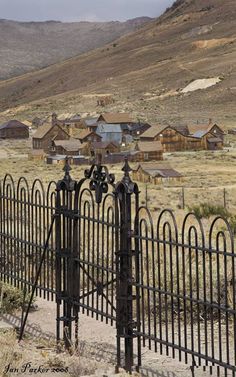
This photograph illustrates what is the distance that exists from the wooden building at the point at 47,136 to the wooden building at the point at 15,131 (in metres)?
15.1

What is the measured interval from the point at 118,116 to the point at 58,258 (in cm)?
7823

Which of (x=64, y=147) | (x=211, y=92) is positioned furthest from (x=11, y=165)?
(x=211, y=92)

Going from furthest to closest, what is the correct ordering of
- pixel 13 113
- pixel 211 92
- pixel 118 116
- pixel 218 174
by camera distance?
pixel 13 113 → pixel 211 92 → pixel 118 116 → pixel 218 174

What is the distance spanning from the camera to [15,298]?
8727 mm

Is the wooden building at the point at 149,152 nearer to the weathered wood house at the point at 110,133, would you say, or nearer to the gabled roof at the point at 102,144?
the gabled roof at the point at 102,144

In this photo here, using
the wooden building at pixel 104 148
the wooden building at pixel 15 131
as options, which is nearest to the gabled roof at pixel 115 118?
the wooden building at pixel 15 131

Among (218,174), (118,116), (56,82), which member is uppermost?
(56,82)

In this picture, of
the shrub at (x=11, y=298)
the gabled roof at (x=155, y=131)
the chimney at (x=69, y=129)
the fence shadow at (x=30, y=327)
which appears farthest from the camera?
the chimney at (x=69, y=129)

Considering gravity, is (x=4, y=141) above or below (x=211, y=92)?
below

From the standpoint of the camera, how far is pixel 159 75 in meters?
132

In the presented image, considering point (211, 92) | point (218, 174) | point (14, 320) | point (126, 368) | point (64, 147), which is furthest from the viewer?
point (211, 92)

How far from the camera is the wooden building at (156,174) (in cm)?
4453

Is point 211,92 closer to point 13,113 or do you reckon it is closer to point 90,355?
point 13,113

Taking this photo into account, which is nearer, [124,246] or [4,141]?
[124,246]
